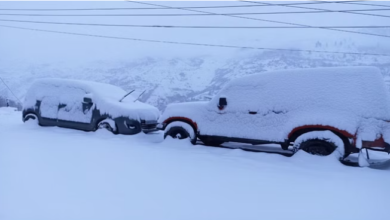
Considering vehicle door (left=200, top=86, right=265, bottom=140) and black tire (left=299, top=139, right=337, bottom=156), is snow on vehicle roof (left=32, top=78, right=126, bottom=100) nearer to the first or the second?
vehicle door (left=200, top=86, right=265, bottom=140)

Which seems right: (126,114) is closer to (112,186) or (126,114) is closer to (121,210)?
(112,186)

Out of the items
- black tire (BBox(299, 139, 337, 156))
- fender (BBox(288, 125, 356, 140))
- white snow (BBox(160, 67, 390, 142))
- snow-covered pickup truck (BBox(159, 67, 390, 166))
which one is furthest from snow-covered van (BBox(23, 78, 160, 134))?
black tire (BBox(299, 139, 337, 156))

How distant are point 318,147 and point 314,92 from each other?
1158 mm

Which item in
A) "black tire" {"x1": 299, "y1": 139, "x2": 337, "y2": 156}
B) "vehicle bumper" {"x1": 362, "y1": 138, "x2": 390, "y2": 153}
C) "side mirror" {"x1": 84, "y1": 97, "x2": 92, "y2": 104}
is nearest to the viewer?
"vehicle bumper" {"x1": 362, "y1": 138, "x2": 390, "y2": 153}

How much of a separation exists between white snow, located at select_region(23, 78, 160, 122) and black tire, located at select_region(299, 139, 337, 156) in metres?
4.30

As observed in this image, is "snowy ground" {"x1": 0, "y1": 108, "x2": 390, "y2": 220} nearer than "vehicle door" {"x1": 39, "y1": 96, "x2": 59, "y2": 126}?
Yes

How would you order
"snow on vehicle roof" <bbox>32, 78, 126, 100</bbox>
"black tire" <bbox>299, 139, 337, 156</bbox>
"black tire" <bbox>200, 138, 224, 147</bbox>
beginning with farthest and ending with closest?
"snow on vehicle roof" <bbox>32, 78, 126, 100</bbox> → "black tire" <bbox>200, 138, 224, 147</bbox> → "black tire" <bbox>299, 139, 337, 156</bbox>

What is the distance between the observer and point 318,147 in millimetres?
4336

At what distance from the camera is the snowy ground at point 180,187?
2.14 meters

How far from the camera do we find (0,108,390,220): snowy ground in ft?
7.03

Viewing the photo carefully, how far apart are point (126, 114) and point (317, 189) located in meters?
5.03

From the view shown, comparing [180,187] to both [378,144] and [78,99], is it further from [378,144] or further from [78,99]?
[78,99]

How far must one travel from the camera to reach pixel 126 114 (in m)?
6.27

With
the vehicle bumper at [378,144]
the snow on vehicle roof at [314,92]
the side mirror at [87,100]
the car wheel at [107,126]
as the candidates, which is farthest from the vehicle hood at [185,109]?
the vehicle bumper at [378,144]
